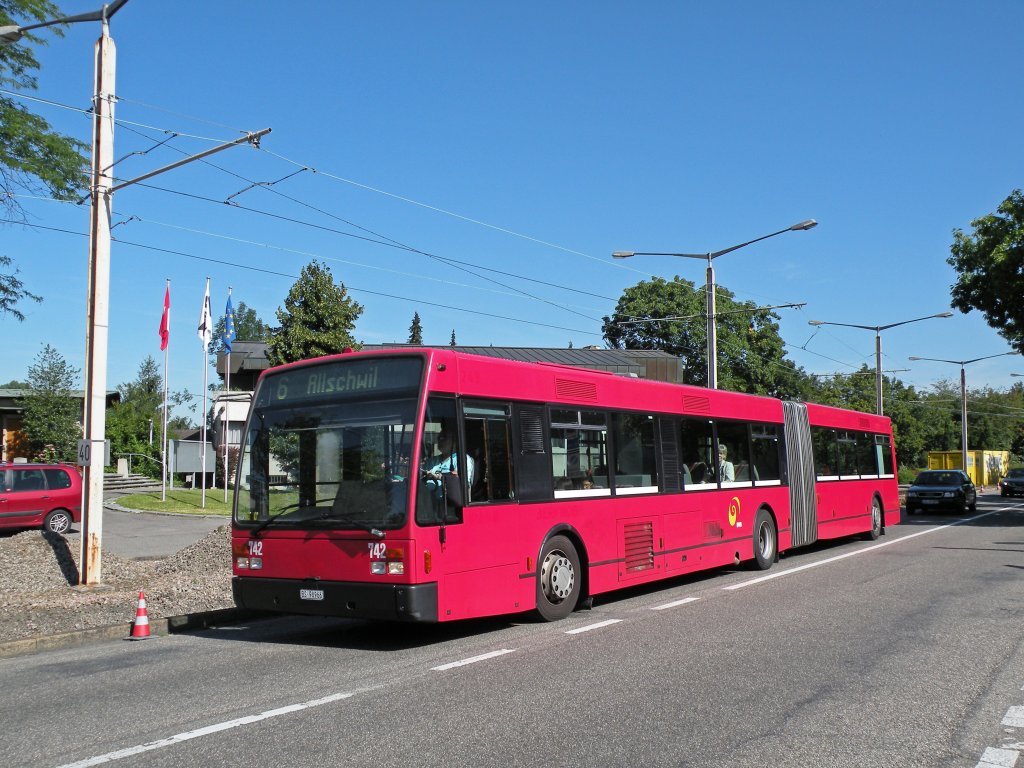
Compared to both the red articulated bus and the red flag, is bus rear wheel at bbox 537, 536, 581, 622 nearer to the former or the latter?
the red articulated bus

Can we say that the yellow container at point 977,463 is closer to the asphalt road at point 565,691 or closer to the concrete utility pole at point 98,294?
the asphalt road at point 565,691

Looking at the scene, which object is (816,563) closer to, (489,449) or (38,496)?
(489,449)

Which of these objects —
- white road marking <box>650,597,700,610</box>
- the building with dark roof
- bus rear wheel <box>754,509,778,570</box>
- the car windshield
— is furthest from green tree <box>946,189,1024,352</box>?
the building with dark roof

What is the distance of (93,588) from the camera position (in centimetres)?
1323

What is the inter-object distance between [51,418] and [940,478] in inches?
1456

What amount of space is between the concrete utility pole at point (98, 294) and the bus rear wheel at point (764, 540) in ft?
31.9

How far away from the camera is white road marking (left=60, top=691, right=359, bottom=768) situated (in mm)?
5168

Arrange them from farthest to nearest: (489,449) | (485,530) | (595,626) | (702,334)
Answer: (702,334) < (595,626) < (489,449) < (485,530)

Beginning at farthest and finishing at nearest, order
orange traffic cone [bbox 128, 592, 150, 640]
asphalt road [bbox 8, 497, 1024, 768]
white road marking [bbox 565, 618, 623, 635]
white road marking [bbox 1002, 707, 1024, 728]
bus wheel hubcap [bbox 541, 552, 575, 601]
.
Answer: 1. bus wheel hubcap [bbox 541, 552, 575, 601]
2. orange traffic cone [bbox 128, 592, 150, 640]
3. white road marking [bbox 565, 618, 623, 635]
4. white road marking [bbox 1002, 707, 1024, 728]
5. asphalt road [bbox 8, 497, 1024, 768]

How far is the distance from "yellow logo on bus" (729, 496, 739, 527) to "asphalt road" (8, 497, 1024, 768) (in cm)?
294

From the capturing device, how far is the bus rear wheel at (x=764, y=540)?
603 inches

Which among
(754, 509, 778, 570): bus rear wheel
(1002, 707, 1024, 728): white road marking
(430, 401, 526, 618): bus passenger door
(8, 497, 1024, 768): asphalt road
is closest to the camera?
(8, 497, 1024, 768): asphalt road

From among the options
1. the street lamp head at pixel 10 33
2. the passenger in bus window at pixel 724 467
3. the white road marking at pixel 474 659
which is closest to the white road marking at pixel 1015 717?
the white road marking at pixel 474 659

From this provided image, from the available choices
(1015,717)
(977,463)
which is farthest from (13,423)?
(977,463)
